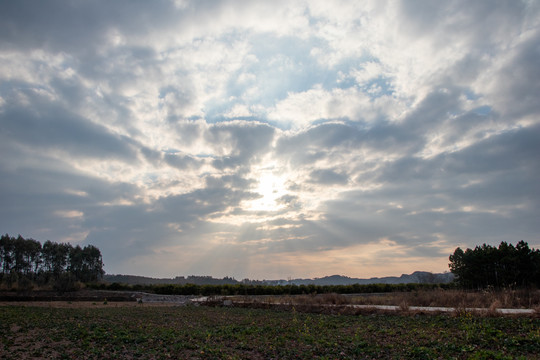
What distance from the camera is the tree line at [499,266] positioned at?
35250mm

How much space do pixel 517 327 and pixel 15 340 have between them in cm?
1828

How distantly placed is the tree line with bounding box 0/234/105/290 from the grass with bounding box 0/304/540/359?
4109 cm

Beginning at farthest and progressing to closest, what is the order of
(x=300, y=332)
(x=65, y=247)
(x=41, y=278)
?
(x=65, y=247) → (x=41, y=278) → (x=300, y=332)

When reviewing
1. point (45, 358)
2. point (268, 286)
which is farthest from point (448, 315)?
point (268, 286)

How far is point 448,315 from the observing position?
1538 centimetres

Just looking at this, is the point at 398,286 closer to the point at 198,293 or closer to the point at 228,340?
the point at 198,293

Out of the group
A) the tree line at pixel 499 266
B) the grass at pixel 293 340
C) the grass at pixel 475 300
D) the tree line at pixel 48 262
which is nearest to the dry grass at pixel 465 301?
the grass at pixel 475 300

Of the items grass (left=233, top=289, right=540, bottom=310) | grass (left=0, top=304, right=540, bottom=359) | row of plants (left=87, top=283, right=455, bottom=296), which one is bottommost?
row of plants (left=87, top=283, right=455, bottom=296)

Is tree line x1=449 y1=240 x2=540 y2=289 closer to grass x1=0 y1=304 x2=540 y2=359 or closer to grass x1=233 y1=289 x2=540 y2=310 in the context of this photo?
grass x1=233 y1=289 x2=540 y2=310

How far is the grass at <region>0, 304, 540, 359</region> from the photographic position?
10141mm

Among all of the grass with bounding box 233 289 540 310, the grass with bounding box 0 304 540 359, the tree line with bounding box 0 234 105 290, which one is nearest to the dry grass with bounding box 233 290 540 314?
the grass with bounding box 233 289 540 310

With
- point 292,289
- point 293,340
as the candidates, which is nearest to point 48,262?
point 292,289

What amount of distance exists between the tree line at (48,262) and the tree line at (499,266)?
171ft

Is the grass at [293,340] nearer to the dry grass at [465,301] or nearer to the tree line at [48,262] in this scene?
the dry grass at [465,301]
